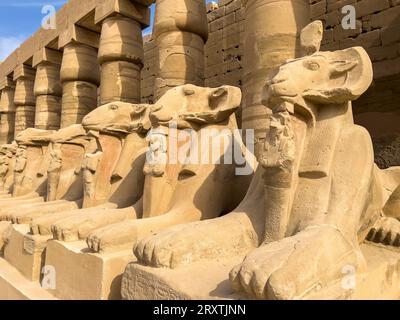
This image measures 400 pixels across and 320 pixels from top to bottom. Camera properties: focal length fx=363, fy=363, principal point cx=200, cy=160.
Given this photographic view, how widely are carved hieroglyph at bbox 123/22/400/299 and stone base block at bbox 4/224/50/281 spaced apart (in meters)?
1.21

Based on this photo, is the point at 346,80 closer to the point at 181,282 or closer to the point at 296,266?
the point at 296,266

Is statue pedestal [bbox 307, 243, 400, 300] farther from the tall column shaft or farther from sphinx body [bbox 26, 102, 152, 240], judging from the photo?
the tall column shaft

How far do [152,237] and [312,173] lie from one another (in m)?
0.89

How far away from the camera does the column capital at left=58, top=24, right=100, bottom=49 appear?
8.82 metres

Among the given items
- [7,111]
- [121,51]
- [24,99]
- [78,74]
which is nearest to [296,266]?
[121,51]

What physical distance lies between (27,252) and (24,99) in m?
10.7

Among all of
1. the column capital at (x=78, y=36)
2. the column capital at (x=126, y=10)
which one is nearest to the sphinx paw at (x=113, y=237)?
the column capital at (x=126, y=10)

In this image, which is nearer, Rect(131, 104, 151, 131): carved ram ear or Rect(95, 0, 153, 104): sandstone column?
Rect(131, 104, 151, 131): carved ram ear

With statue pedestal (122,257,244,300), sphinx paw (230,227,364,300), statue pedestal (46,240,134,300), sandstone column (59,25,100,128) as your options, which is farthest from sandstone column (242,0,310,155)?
sandstone column (59,25,100,128)

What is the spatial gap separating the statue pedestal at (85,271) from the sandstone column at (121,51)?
531 centimetres

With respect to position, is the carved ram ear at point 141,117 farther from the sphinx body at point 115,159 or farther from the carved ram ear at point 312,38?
the carved ram ear at point 312,38

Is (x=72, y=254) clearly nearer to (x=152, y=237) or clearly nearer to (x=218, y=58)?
(x=152, y=237)

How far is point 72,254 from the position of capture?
2.29 meters

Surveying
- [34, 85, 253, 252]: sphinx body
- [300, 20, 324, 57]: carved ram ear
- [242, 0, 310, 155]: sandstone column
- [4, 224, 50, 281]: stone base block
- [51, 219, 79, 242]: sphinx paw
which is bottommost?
[4, 224, 50, 281]: stone base block
